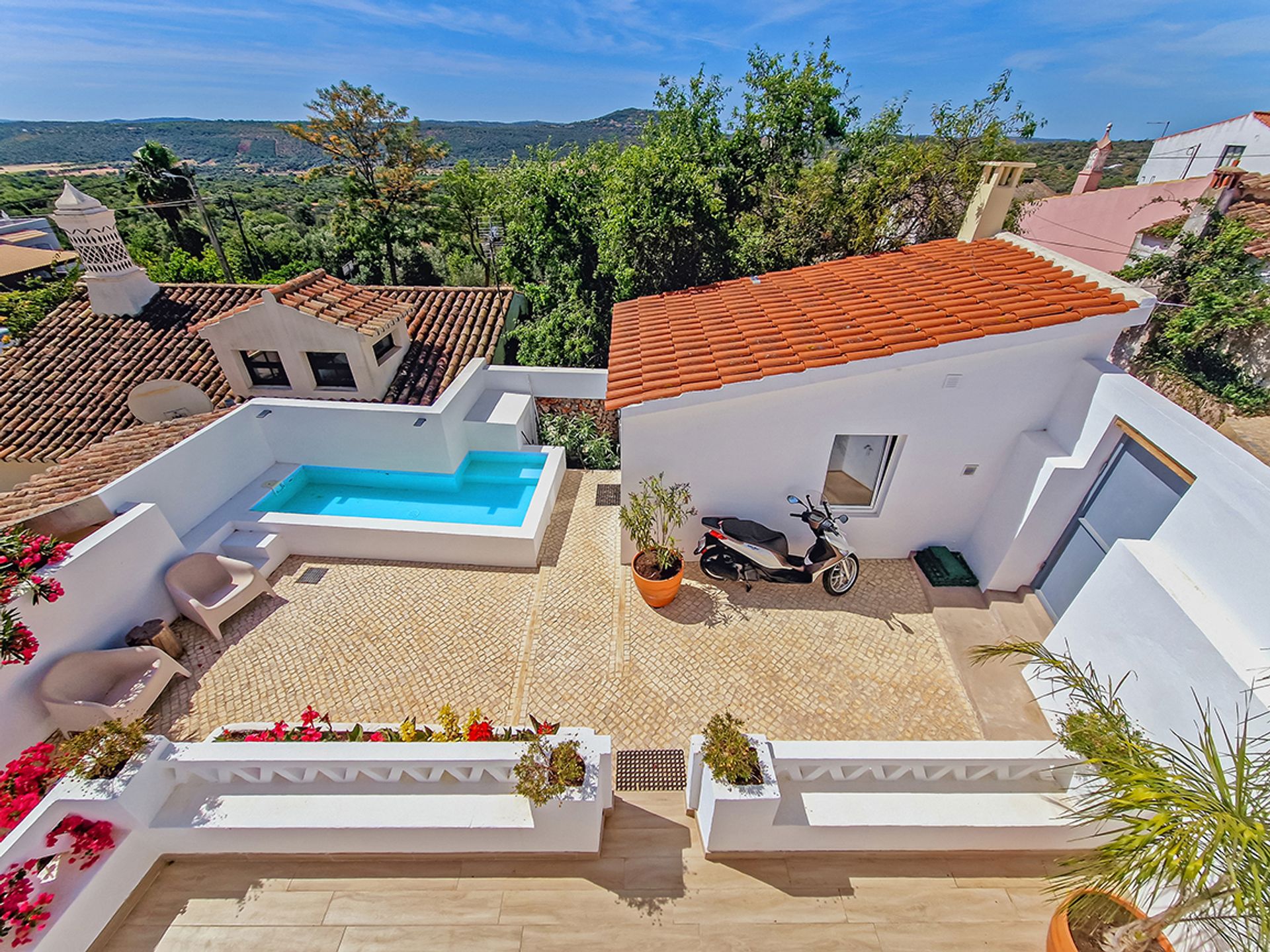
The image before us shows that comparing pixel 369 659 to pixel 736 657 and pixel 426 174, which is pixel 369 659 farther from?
pixel 426 174

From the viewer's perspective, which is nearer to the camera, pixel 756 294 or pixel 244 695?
pixel 244 695

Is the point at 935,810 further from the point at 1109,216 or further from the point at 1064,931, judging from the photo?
the point at 1109,216

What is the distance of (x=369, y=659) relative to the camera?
7.75 metres

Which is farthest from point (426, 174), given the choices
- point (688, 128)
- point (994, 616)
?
point (994, 616)

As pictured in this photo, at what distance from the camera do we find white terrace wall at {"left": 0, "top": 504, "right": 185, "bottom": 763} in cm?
638

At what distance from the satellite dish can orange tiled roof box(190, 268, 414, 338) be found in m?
1.54

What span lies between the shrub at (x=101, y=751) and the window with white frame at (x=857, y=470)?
9.14 meters

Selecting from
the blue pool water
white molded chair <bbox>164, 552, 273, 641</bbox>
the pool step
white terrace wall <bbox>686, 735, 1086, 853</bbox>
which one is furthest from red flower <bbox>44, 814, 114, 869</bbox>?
the blue pool water

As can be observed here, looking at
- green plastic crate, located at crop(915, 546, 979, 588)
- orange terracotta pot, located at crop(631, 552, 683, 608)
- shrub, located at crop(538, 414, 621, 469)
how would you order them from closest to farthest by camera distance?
orange terracotta pot, located at crop(631, 552, 683, 608) < green plastic crate, located at crop(915, 546, 979, 588) < shrub, located at crop(538, 414, 621, 469)

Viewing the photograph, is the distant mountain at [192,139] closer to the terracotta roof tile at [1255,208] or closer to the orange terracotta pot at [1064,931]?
the terracotta roof tile at [1255,208]

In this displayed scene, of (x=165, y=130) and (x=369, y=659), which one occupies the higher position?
(x=165, y=130)

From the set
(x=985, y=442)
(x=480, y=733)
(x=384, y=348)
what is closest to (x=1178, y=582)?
(x=985, y=442)

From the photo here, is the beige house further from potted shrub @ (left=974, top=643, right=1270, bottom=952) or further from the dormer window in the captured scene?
potted shrub @ (left=974, top=643, right=1270, bottom=952)

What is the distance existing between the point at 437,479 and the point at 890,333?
933 cm
